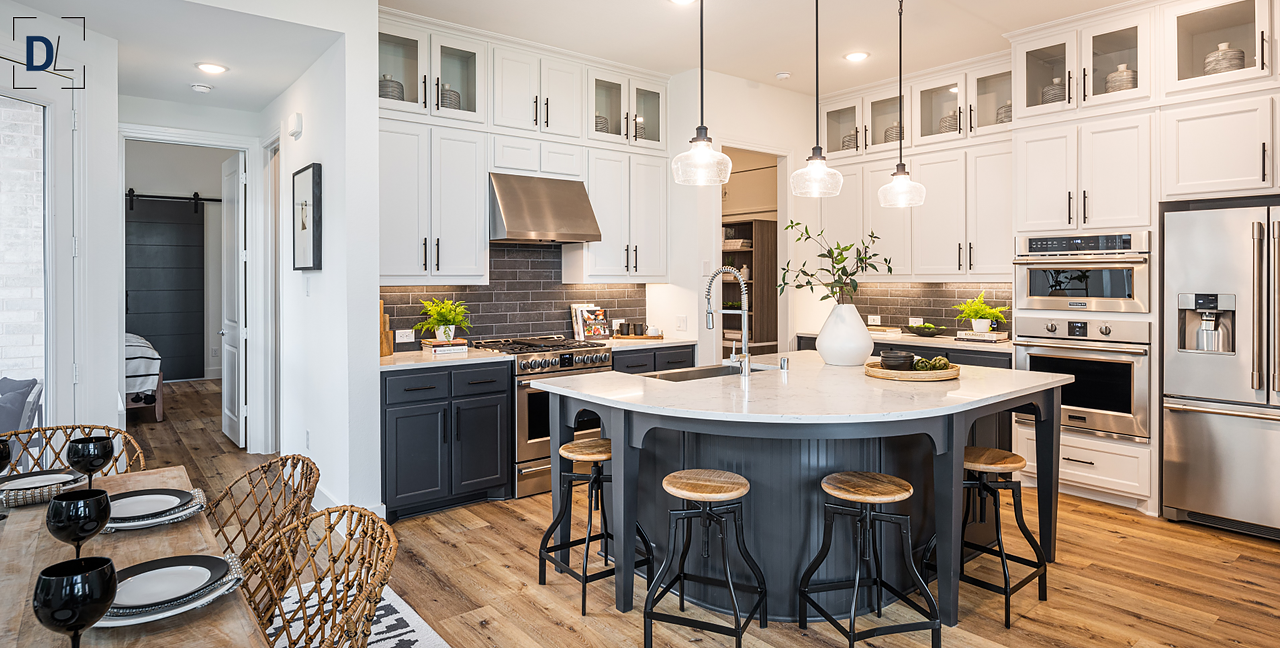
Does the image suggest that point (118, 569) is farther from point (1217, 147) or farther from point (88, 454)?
point (1217, 147)

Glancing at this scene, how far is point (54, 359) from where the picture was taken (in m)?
3.51

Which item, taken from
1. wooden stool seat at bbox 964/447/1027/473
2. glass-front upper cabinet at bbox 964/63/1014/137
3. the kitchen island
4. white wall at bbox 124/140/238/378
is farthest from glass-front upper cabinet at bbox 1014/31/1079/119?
white wall at bbox 124/140/238/378

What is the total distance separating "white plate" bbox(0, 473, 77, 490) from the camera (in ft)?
6.50

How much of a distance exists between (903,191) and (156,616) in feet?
11.1

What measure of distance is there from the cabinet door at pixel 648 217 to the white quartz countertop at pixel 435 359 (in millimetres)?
1468

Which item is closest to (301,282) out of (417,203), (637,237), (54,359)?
(417,203)

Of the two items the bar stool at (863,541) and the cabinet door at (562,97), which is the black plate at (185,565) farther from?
the cabinet door at (562,97)

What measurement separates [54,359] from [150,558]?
2.63m

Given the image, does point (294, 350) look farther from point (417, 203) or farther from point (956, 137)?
point (956, 137)

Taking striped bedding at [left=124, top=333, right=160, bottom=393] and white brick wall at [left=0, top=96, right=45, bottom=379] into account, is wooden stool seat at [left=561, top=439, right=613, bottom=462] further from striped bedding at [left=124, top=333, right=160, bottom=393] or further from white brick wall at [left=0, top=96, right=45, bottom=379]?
striped bedding at [left=124, top=333, right=160, bottom=393]

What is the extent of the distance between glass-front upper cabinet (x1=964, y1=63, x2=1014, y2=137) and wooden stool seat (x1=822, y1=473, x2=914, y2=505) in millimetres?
3478

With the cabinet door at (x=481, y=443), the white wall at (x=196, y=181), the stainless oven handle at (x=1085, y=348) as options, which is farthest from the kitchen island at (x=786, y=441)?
the white wall at (x=196, y=181)

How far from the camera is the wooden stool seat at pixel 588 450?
301 centimetres

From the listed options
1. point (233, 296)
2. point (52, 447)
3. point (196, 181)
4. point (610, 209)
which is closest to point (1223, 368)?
point (610, 209)
